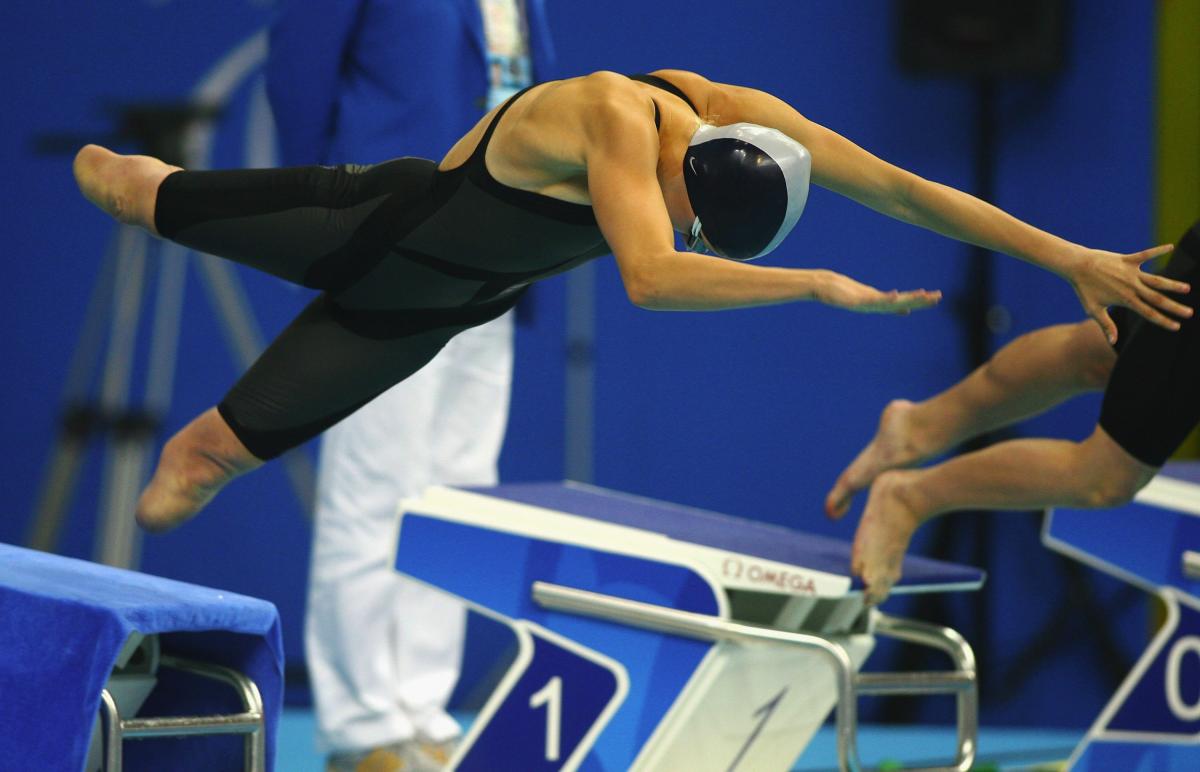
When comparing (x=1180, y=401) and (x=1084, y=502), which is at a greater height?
(x=1180, y=401)

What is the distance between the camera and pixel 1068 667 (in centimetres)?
540

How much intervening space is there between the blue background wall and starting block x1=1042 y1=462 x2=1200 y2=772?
5.07ft

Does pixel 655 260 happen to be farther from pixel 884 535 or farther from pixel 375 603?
pixel 375 603

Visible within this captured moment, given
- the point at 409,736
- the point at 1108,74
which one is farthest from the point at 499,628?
the point at 1108,74

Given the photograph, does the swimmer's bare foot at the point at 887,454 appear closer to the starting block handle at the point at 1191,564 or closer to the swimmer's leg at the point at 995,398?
the swimmer's leg at the point at 995,398

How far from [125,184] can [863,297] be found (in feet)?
4.48

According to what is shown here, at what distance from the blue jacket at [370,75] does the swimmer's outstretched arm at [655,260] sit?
1367mm

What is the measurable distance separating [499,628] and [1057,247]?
305 centimetres

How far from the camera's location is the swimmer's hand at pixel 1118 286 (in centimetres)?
250

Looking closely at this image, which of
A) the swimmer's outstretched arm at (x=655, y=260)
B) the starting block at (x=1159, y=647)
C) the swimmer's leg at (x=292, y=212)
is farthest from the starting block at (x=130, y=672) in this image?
the starting block at (x=1159, y=647)

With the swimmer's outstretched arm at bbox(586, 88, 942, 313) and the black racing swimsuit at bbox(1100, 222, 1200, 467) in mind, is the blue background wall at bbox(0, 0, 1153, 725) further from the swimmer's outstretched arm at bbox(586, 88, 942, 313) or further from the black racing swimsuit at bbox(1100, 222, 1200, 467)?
the swimmer's outstretched arm at bbox(586, 88, 942, 313)

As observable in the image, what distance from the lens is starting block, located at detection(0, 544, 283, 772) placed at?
2.09 meters

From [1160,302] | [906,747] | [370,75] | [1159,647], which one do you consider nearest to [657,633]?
[1160,302]

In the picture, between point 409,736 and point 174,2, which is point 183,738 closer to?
point 409,736
